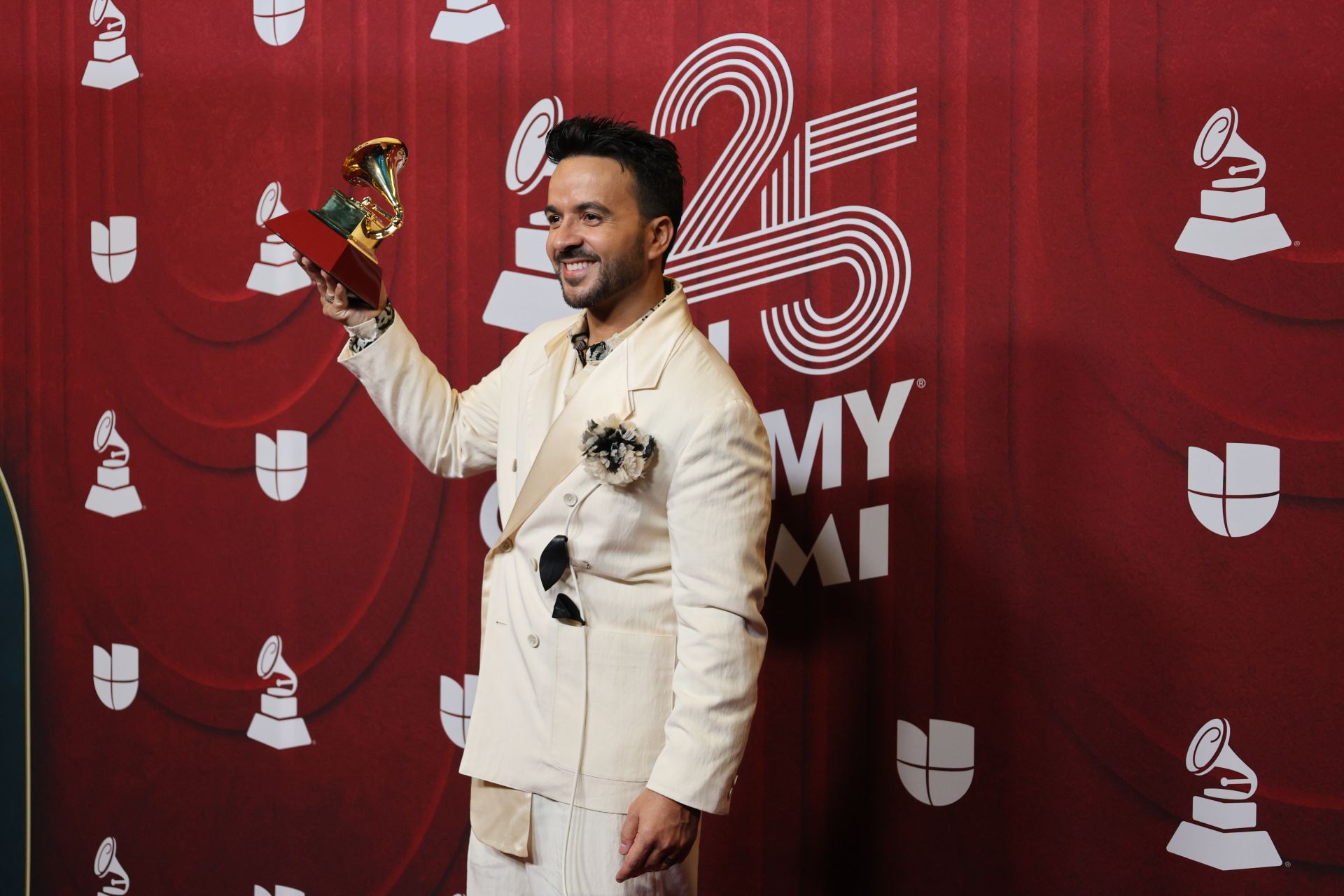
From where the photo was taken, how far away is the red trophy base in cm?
175

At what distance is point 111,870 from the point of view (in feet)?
9.50

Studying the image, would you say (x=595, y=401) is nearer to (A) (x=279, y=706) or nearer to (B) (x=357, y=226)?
(B) (x=357, y=226)

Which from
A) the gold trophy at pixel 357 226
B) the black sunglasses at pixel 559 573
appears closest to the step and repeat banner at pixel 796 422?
the gold trophy at pixel 357 226

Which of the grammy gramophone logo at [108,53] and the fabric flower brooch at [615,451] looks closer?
the fabric flower brooch at [615,451]

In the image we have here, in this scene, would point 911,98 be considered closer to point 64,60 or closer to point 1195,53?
point 1195,53

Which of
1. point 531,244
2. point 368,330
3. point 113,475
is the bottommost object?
point 113,475

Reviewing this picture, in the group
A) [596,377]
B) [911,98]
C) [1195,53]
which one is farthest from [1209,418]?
[596,377]

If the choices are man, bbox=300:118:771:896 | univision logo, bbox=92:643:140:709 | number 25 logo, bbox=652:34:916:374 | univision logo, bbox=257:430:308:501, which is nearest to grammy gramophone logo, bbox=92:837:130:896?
univision logo, bbox=92:643:140:709

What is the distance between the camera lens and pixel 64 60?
2820 millimetres

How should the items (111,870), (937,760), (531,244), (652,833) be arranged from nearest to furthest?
(652,833) → (937,760) → (531,244) → (111,870)

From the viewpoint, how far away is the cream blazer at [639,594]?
1588mm

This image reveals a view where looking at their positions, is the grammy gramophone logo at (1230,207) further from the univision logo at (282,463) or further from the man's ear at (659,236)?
the univision logo at (282,463)

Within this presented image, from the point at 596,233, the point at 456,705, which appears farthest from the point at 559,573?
the point at 456,705

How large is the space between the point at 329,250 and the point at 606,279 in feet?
1.35
